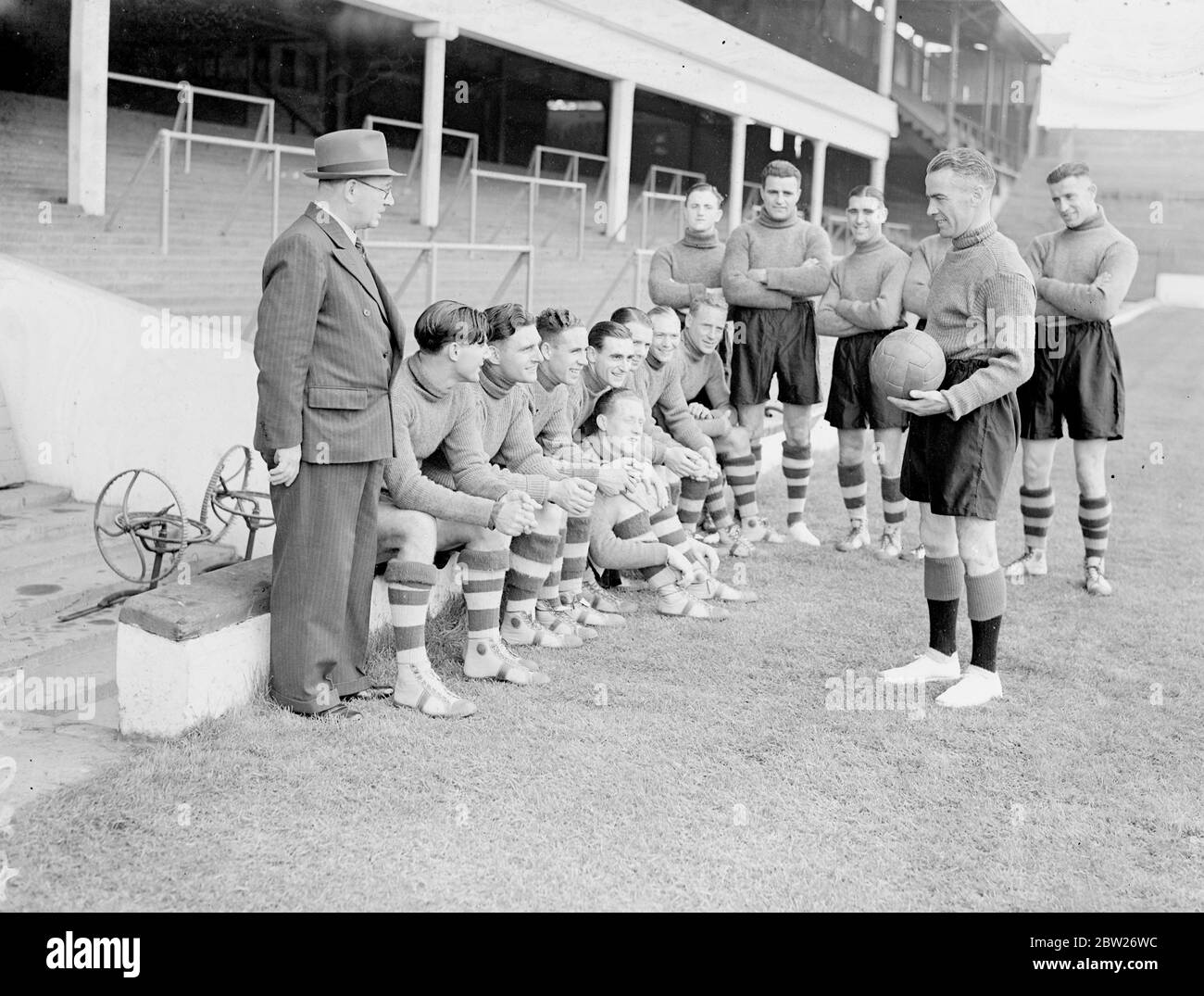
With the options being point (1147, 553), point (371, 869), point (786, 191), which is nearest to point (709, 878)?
point (371, 869)

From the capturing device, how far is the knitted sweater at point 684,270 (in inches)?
292

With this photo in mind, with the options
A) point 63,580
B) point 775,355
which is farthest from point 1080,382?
point 63,580

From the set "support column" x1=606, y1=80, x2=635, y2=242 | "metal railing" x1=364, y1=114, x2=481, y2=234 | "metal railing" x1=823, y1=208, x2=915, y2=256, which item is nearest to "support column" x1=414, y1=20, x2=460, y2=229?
"metal railing" x1=364, y1=114, x2=481, y2=234

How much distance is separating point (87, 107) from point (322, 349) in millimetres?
6567

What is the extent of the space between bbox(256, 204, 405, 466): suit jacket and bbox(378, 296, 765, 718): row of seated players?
0.95 ft

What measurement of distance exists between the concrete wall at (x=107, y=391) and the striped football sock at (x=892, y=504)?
3228 mm

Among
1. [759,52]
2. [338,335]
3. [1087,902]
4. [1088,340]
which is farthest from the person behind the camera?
[759,52]

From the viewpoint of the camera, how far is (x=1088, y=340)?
21.3ft

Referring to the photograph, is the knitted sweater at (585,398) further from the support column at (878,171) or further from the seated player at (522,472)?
the support column at (878,171)

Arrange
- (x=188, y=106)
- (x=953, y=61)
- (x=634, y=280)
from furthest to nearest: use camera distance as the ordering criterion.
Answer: (x=953, y=61), (x=188, y=106), (x=634, y=280)

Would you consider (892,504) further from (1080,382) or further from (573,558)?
(573,558)

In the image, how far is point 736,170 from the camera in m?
21.3
